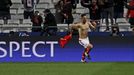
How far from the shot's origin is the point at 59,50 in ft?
67.4

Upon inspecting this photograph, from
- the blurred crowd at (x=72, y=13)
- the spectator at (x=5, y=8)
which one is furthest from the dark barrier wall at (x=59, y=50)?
the spectator at (x=5, y=8)

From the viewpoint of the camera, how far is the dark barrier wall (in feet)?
66.4

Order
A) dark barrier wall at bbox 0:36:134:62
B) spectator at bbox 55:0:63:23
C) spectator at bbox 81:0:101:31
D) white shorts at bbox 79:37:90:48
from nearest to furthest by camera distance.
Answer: white shorts at bbox 79:37:90:48 → dark barrier wall at bbox 0:36:134:62 → spectator at bbox 81:0:101:31 → spectator at bbox 55:0:63:23

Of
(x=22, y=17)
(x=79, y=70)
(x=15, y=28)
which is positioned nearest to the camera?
(x=79, y=70)

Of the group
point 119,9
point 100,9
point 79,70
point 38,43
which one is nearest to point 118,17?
point 119,9

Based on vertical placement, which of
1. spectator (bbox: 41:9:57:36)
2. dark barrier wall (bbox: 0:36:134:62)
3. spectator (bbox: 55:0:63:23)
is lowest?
dark barrier wall (bbox: 0:36:134:62)

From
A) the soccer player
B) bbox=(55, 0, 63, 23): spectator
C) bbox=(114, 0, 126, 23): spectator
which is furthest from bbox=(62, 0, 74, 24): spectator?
bbox=(114, 0, 126, 23): spectator

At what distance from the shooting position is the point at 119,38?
66.4 feet

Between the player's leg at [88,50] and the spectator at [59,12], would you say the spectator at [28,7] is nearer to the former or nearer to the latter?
the spectator at [59,12]

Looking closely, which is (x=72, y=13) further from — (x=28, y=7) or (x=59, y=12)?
(x=28, y=7)

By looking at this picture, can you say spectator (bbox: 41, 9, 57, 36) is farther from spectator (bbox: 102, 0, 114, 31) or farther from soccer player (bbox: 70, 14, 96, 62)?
spectator (bbox: 102, 0, 114, 31)

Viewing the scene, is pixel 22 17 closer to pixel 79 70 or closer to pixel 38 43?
pixel 38 43

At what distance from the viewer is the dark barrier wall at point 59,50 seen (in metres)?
20.2

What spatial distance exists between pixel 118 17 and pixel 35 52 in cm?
562
